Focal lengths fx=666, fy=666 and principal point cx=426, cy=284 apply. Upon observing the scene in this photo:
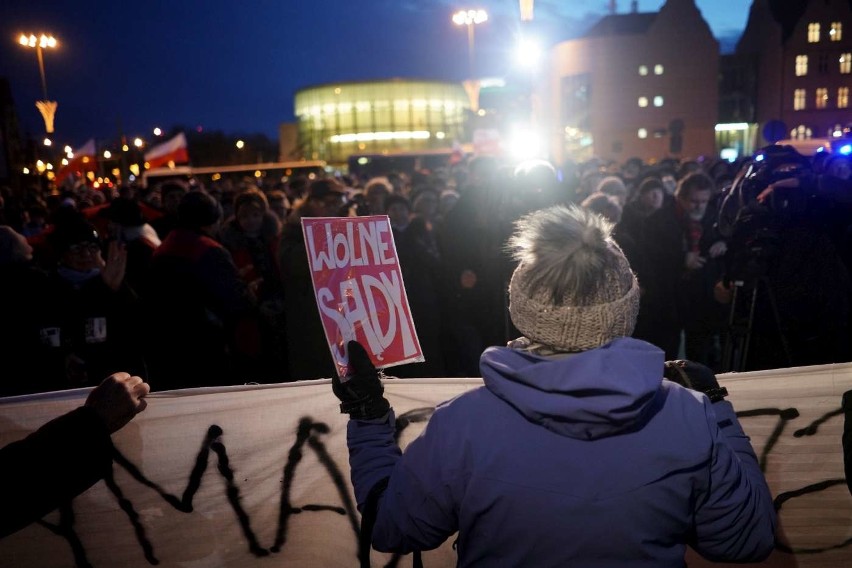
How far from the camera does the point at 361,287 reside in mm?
2371

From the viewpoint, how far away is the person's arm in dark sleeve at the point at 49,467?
1.69 metres

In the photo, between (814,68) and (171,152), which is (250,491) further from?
(814,68)

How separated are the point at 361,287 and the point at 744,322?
3.41 meters

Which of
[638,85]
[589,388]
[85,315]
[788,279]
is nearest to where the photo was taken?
[589,388]

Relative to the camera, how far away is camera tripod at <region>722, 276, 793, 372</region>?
439cm

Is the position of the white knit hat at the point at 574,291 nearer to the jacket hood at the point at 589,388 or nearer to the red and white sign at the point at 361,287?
the jacket hood at the point at 589,388

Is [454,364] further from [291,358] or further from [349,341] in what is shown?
[349,341]

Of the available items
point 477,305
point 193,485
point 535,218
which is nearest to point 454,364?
point 477,305

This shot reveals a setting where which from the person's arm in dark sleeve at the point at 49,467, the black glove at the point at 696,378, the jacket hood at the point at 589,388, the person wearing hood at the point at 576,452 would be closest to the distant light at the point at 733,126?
the black glove at the point at 696,378

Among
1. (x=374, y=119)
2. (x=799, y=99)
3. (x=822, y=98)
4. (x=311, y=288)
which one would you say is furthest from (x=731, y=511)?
(x=374, y=119)

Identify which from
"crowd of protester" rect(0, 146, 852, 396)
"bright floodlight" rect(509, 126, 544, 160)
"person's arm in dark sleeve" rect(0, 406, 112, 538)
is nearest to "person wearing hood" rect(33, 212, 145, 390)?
"crowd of protester" rect(0, 146, 852, 396)

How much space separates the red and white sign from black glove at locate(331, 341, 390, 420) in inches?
7.1

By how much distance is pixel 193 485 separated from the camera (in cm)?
288

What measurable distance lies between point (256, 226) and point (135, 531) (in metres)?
3.18
